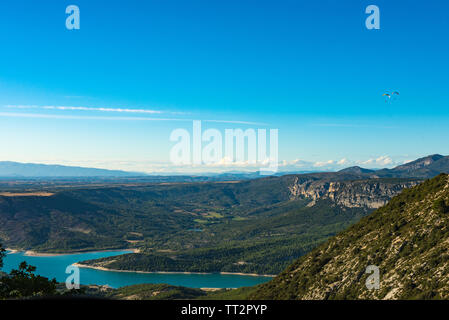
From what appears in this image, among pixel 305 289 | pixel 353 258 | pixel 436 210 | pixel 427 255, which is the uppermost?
pixel 436 210

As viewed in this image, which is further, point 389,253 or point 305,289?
point 305,289

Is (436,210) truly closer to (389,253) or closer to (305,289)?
(389,253)
